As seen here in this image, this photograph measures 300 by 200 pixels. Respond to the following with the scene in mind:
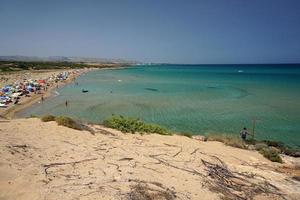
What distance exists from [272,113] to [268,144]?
12105 mm

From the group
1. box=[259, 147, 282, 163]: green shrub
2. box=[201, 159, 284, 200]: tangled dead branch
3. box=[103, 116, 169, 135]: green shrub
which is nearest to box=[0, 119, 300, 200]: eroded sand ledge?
box=[201, 159, 284, 200]: tangled dead branch

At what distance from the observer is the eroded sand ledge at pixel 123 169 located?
22.2 feet

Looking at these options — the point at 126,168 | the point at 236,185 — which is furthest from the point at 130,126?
the point at 236,185

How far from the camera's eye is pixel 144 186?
7.08 metres

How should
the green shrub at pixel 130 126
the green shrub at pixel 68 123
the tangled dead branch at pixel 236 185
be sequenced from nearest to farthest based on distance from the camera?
the tangled dead branch at pixel 236 185
the green shrub at pixel 68 123
the green shrub at pixel 130 126

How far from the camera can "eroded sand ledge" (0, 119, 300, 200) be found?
266 inches

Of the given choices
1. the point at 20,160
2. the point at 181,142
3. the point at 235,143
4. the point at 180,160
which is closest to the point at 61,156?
the point at 20,160

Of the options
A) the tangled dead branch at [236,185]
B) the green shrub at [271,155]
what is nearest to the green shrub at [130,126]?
the green shrub at [271,155]

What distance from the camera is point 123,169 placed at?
833 cm

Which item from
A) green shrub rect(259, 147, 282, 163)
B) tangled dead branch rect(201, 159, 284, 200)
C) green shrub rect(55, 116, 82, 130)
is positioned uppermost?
green shrub rect(55, 116, 82, 130)

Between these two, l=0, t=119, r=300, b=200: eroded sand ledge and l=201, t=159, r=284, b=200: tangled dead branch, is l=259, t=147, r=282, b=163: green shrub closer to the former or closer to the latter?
l=0, t=119, r=300, b=200: eroded sand ledge

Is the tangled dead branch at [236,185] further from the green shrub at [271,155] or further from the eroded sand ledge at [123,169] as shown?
the green shrub at [271,155]

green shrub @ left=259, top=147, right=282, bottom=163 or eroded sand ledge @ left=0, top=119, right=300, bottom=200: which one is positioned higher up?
eroded sand ledge @ left=0, top=119, right=300, bottom=200

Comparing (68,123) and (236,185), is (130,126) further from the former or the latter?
(236,185)
